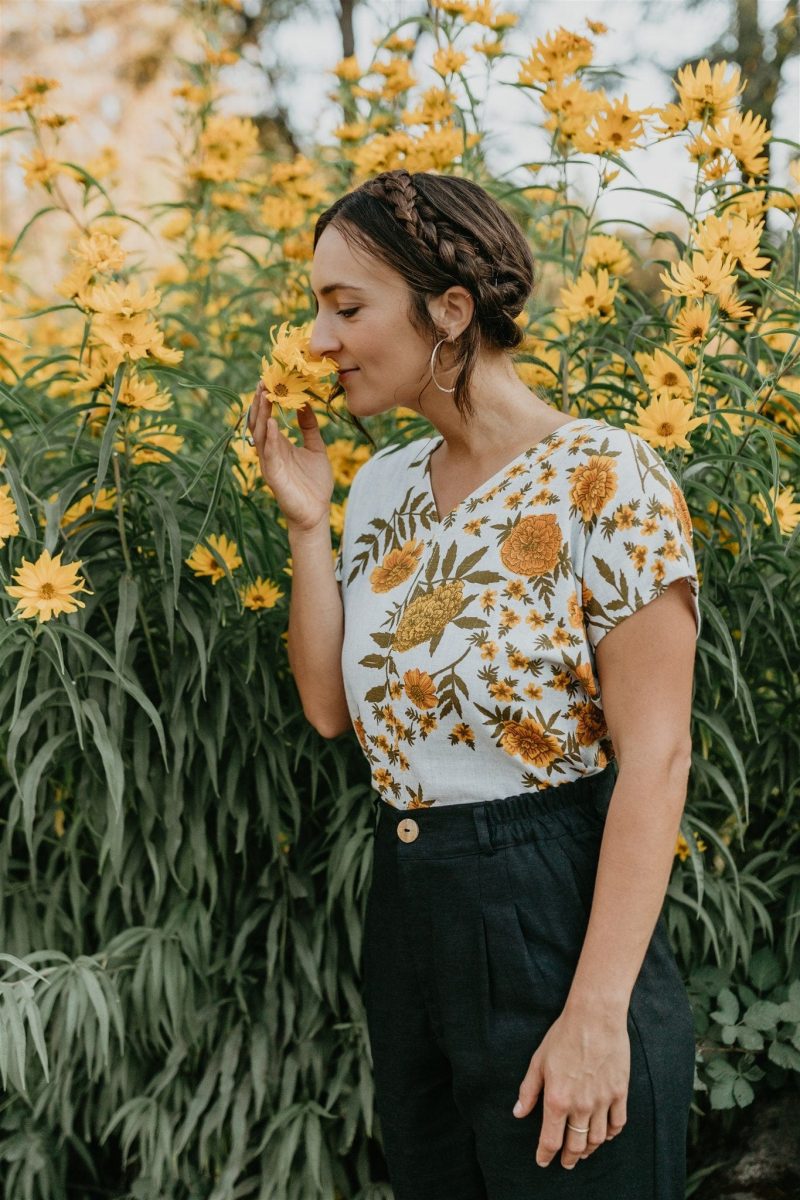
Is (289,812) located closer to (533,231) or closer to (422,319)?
(422,319)

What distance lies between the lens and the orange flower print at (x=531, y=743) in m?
1.10

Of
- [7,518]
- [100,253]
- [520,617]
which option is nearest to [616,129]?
[100,253]

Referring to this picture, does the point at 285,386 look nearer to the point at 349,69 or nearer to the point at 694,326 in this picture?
the point at 694,326

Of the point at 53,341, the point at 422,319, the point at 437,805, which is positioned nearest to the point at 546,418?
the point at 422,319

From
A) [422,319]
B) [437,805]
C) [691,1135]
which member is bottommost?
[691,1135]

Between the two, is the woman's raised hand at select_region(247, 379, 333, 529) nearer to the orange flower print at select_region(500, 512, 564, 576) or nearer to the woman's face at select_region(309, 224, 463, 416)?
the woman's face at select_region(309, 224, 463, 416)

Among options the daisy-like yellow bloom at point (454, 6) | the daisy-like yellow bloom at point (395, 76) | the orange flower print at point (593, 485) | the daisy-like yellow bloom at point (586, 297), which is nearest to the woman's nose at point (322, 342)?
the orange flower print at point (593, 485)

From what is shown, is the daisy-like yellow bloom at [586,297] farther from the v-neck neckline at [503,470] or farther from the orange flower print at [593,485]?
the orange flower print at [593,485]

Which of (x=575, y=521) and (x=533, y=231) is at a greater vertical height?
(x=533, y=231)

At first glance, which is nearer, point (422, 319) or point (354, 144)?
point (422, 319)

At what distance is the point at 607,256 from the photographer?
1748 millimetres

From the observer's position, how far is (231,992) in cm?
176

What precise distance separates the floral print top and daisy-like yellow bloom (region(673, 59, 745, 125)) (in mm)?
598

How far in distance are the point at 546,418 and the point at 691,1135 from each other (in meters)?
1.22
